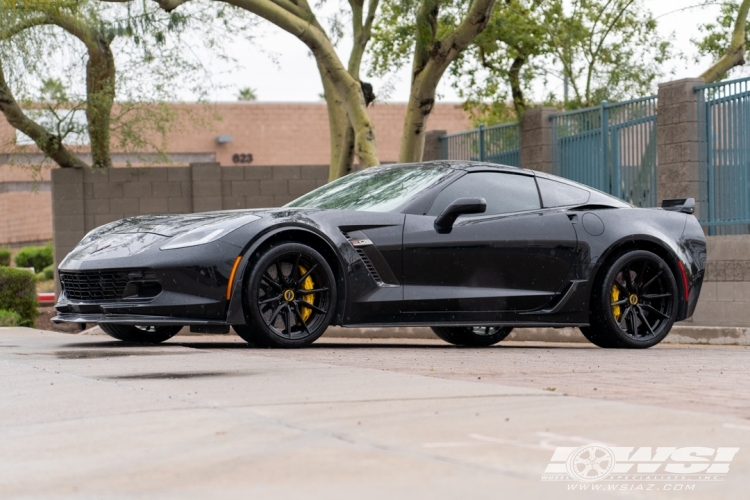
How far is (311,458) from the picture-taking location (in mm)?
3555

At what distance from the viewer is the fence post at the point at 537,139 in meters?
17.5

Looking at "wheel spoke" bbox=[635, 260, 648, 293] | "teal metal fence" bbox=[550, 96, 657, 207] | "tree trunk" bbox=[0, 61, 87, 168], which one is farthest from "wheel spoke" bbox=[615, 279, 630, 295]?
"tree trunk" bbox=[0, 61, 87, 168]

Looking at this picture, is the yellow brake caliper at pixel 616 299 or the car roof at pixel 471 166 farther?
the yellow brake caliper at pixel 616 299

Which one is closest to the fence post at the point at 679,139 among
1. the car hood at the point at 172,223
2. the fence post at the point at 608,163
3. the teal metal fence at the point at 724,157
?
the teal metal fence at the point at 724,157

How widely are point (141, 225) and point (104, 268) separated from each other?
2.00 ft

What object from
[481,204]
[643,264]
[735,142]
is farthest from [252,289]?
[735,142]

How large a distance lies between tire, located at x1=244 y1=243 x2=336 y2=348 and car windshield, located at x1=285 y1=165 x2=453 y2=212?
0.74 meters

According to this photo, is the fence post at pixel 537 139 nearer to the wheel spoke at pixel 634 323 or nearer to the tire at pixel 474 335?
the tire at pixel 474 335

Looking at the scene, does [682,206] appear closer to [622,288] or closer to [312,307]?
[622,288]

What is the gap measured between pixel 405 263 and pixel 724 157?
6.98 m

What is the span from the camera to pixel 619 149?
15.6 metres

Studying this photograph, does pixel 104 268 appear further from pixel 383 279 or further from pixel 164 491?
pixel 164 491

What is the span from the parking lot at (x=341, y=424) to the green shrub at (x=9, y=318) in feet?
21.8

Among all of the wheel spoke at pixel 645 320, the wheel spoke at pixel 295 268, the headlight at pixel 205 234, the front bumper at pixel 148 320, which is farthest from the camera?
the wheel spoke at pixel 645 320
